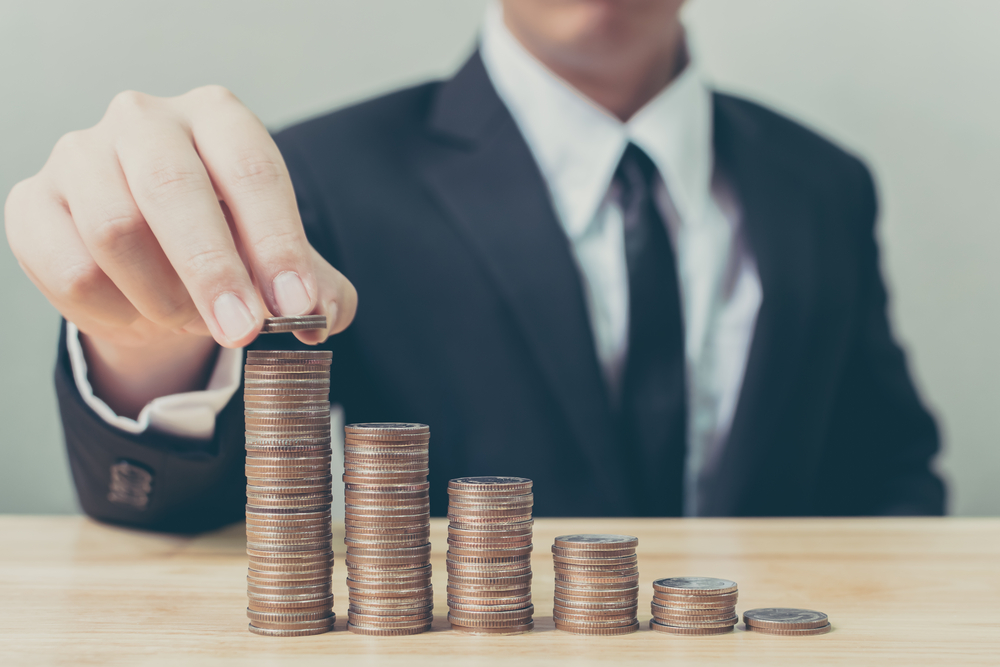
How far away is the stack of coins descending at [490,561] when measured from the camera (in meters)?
0.98

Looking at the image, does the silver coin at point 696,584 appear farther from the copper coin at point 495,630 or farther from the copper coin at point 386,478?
the copper coin at point 386,478

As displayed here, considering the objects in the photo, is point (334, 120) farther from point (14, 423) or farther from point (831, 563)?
point (831, 563)

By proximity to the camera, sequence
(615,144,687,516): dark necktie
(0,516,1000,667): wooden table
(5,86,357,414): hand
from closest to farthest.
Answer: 1. (0,516,1000,667): wooden table
2. (5,86,357,414): hand
3. (615,144,687,516): dark necktie

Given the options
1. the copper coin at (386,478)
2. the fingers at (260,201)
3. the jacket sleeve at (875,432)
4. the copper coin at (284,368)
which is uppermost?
the fingers at (260,201)

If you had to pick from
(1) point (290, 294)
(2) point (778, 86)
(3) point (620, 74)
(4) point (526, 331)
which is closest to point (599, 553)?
(1) point (290, 294)

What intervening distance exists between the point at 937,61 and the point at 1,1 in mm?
3315

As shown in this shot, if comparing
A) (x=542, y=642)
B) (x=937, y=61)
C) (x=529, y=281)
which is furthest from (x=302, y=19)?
(x=542, y=642)

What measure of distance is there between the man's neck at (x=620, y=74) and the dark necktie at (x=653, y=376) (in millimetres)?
477

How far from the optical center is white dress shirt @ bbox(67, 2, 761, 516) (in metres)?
2.51

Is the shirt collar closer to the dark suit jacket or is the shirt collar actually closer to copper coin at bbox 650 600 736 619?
the dark suit jacket

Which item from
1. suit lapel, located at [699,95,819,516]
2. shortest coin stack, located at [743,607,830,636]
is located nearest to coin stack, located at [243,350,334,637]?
shortest coin stack, located at [743,607,830,636]

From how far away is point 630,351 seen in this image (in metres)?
2.34

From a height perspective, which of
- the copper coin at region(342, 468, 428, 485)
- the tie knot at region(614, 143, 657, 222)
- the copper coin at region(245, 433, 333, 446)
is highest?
the tie knot at region(614, 143, 657, 222)

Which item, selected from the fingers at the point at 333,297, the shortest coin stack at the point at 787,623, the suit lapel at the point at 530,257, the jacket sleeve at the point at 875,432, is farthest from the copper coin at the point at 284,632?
the jacket sleeve at the point at 875,432
